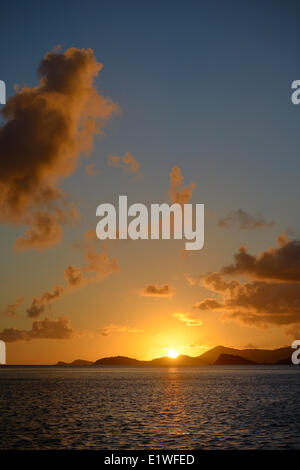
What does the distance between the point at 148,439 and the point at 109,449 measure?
6315 mm

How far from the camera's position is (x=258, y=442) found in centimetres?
4791
